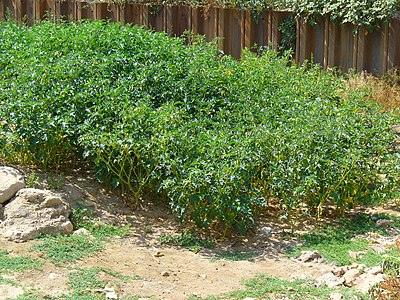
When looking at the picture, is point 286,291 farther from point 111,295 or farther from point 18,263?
point 18,263

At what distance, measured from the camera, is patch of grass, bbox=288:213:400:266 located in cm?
742

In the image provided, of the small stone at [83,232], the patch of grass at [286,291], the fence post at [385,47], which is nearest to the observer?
the patch of grass at [286,291]

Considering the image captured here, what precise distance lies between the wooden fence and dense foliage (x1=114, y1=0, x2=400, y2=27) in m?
0.14

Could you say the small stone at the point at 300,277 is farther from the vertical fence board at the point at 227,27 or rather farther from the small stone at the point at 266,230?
the vertical fence board at the point at 227,27

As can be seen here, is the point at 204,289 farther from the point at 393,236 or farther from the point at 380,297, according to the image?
the point at 393,236

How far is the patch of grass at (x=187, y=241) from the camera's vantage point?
25.6 ft

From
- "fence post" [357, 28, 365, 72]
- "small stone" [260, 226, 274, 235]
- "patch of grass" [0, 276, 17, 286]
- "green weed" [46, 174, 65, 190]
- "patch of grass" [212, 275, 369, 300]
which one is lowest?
"patch of grass" [212, 275, 369, 300]

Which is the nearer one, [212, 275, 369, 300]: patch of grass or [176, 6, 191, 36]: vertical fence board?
[212, 275, 369, 300]: patch of grass

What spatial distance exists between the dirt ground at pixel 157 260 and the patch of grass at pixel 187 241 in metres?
0.07

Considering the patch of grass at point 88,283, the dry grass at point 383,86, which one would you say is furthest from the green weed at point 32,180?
the dry grass at point 383,86

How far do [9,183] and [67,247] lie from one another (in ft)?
3.54

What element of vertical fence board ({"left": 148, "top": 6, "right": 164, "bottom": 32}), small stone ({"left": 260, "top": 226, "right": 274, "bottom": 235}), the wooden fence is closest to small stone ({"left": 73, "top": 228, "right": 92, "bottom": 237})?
small stone ({"left": 260, "top": 226, "right": 274, "bottom": 235})

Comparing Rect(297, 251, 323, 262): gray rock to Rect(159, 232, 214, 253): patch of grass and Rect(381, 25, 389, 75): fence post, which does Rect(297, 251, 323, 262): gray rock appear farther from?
Rect(381, 25, 389, 75): fence post

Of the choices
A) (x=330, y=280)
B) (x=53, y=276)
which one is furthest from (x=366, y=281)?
(x=53, y=276)
